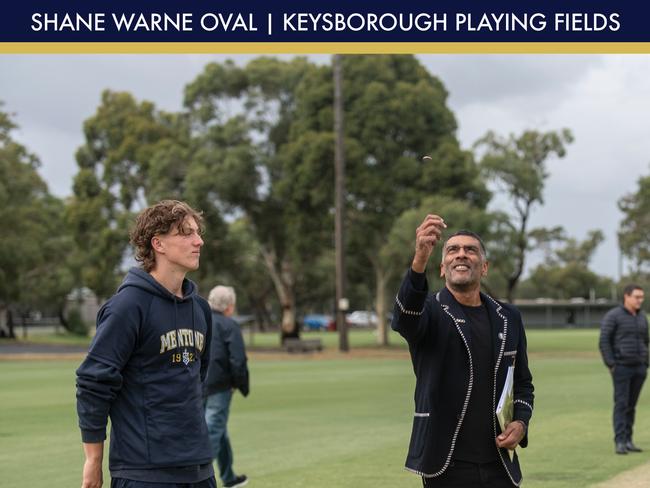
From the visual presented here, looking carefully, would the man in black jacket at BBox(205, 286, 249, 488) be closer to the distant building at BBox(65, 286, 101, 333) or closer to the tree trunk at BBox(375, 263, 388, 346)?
the tree trunk at BBox(375, 263, 388, 346)

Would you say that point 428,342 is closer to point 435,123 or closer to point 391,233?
point 391,233

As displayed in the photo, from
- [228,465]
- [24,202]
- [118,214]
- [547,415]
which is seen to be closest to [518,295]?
[118,214]

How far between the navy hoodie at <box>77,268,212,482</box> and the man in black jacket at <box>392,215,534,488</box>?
3.76 feet

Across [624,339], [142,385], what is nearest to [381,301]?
[624,339]

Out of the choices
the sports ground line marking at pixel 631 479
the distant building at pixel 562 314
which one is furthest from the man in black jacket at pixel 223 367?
the distant building at pixel 562 314

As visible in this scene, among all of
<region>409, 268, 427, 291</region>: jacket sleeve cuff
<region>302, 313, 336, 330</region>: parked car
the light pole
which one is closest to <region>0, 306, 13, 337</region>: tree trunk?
the light pole

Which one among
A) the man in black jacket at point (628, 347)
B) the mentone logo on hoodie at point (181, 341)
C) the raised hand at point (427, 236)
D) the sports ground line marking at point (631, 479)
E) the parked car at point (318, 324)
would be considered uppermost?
the raised hand at point (427, 236)

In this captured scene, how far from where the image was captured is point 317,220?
1959 inches

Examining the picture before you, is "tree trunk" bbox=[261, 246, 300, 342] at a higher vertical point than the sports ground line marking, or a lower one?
higher

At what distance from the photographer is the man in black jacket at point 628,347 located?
1379 centimetres

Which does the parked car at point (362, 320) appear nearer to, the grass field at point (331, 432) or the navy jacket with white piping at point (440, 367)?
the grass field at point (331, 432)

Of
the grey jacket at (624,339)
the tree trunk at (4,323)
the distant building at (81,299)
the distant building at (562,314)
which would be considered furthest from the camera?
the distant building at (562,314)

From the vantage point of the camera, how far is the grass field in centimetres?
1160

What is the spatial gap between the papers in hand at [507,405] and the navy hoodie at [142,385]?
1539 millimetres
